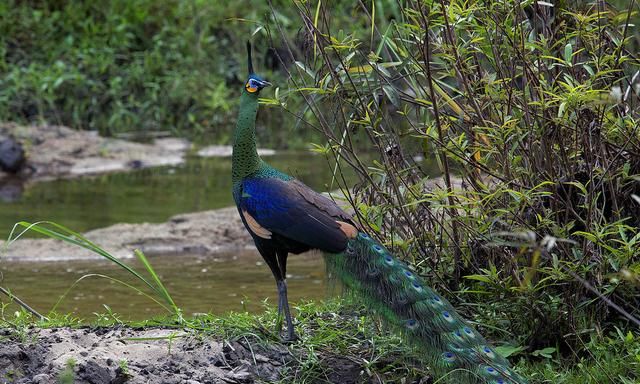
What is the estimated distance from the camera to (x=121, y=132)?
1459cm

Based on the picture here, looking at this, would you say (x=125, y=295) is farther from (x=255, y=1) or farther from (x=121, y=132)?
(x=255, y=1)

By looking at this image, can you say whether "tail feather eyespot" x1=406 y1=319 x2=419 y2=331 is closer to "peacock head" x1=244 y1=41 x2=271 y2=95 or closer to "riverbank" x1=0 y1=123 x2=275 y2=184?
"peacock head" x1=244 y1=41 x2=271 y2=95

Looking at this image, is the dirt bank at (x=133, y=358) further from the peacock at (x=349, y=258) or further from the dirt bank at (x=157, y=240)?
the dirt bank at (x=157, y=240)

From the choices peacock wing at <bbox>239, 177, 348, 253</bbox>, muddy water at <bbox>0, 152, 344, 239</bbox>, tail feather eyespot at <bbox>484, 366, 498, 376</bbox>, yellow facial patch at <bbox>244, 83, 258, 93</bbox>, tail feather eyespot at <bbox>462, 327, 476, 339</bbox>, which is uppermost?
yellow facial patch at <bbox>244, 83, 258, 93</bbox>

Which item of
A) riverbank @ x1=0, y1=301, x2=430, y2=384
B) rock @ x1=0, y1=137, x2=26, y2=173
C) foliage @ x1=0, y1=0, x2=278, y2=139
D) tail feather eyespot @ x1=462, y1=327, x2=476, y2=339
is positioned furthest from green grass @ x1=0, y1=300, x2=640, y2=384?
foliage @ x1=0, y1=0, x2=278, y2=139

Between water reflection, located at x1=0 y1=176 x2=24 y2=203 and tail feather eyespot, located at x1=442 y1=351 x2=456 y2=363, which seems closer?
tail feather eyespot, located at x1=442 y1=351 x2=456 y2=363

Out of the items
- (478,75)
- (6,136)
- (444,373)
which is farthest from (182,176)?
(444,373)

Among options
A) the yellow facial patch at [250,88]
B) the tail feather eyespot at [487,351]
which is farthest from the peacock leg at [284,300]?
the tail feather eyespot at [487,351]

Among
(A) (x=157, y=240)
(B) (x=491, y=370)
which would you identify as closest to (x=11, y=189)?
(A) (x=157, y=240)

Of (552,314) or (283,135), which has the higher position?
(552,314)

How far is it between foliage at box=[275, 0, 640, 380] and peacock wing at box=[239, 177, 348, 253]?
32 cm

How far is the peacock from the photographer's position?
4.44m

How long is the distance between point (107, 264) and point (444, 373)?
474cm

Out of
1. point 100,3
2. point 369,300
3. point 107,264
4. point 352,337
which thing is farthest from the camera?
point 100,3
